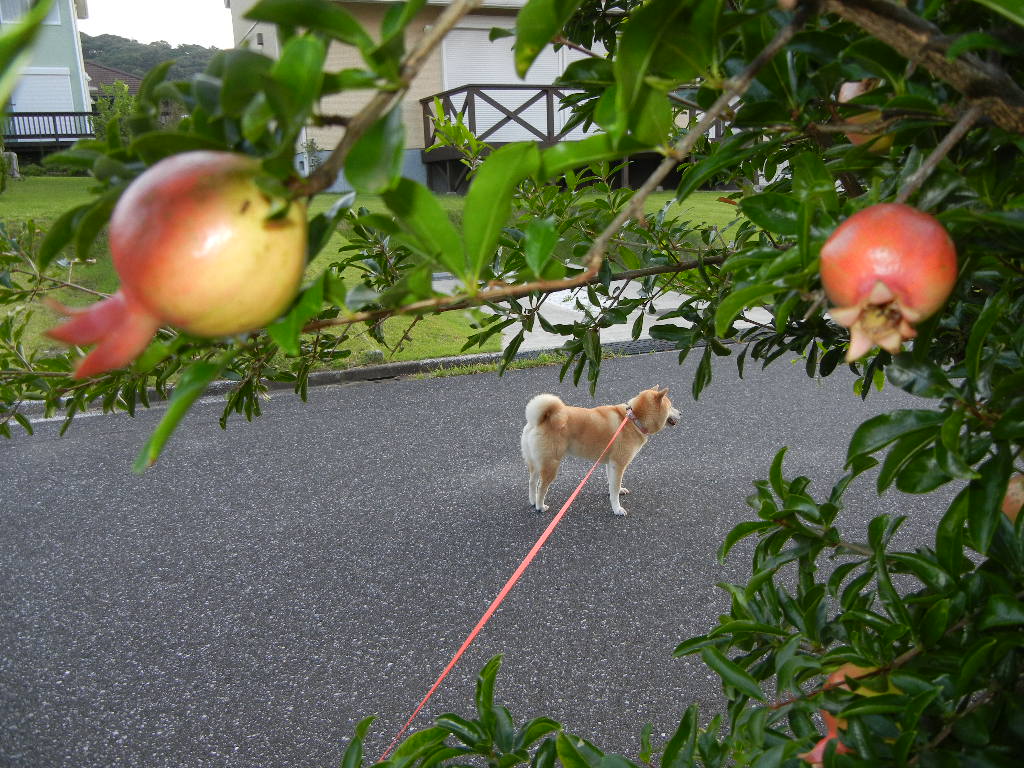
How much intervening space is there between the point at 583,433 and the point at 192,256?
158 inches

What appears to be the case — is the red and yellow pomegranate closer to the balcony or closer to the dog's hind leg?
the dog's hind leg

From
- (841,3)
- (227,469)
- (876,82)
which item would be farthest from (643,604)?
(841,3)

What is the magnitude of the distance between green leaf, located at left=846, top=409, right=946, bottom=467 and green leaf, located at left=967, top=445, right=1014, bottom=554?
65 millimetres

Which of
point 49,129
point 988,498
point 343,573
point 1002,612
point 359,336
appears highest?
point 988,498

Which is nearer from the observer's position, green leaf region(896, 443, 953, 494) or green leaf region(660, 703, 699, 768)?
green leaf region(896, 443, 953, 494)

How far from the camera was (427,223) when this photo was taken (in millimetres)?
515

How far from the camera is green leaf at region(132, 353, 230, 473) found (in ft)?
1.37

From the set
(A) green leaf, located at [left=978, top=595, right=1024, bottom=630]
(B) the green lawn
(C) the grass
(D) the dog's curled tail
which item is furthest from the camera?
(C) the grass

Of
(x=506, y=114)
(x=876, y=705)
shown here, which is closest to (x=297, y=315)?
(x=876, y=705)

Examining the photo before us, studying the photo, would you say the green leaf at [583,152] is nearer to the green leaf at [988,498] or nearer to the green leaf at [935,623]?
the green leaf at [988,498]

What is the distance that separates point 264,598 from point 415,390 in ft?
9.56

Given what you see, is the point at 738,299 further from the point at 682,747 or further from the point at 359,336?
the point at 359,336

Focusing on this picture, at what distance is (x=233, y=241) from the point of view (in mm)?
384

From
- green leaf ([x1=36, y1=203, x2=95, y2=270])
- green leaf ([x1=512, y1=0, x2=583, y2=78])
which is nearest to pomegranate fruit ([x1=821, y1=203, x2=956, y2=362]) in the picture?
green leaf ([x1=512, y1=0, x2=583, y2=78])
